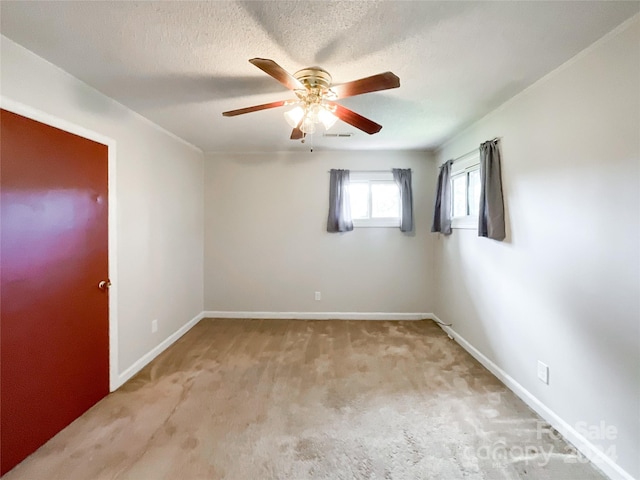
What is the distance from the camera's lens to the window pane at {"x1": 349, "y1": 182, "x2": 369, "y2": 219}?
14.6ft

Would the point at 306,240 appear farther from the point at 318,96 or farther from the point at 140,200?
the point at 318,96

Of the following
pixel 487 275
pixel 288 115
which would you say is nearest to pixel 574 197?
pixel 487 275

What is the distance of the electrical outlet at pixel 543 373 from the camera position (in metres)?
2.15

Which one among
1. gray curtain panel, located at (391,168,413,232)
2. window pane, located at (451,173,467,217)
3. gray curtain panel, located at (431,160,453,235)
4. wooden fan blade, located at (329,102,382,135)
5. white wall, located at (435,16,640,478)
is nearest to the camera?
white wall, located at (435,16,640,478)

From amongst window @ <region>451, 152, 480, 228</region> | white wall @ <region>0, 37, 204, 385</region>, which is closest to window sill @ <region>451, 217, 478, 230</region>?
window @ <region>451, 152, 480, 228</region>

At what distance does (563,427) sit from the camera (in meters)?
1.98

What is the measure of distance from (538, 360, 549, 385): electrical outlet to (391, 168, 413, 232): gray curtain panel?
2.33 metres

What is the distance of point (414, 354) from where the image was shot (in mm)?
3234

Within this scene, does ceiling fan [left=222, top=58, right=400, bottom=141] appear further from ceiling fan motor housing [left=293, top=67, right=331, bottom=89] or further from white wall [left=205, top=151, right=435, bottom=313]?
white wall [left=205, top=151, right=435, bottom=313]

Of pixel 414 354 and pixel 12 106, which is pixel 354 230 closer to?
pixel 414 354

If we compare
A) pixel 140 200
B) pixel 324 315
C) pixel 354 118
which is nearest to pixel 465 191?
pixel 354 118

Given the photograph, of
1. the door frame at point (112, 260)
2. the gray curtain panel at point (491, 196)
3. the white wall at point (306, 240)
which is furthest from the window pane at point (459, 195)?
the door frame at point (112, 260)

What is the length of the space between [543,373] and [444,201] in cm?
216

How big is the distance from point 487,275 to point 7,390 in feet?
11.6
